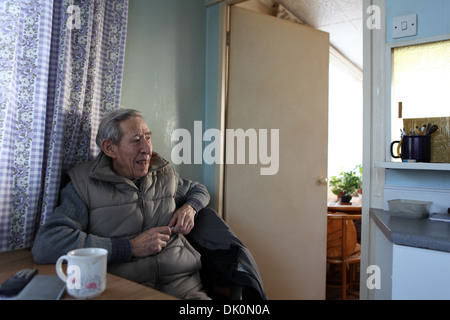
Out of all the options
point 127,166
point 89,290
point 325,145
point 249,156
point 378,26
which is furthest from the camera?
point 325,145

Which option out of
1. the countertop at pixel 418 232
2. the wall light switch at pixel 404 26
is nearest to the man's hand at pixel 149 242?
the countertop at pixel 418 232

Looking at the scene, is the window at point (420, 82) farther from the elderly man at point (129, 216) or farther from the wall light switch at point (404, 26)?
the elderly man at point (129, 216)

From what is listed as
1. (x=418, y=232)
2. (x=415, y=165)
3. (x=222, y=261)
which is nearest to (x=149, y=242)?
(x=222, y=261)

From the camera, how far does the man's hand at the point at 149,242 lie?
126cm

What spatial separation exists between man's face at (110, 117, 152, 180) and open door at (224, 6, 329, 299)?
0.88 m

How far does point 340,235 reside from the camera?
2.74 meters

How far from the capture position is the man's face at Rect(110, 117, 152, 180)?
1454 millimetres

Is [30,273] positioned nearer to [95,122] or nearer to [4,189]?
[4,189]

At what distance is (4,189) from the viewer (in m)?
1.23

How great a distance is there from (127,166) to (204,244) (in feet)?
1.52

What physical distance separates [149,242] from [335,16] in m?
2.91

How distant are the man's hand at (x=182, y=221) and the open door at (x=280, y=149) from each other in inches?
30.5

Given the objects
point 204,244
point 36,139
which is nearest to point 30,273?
point 36,139
